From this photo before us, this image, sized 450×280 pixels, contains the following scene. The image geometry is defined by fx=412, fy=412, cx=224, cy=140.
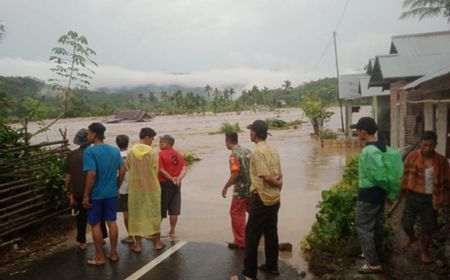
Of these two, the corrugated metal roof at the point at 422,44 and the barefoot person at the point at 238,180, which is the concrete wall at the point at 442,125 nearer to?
the corrugated metal roof at the point at 422,44

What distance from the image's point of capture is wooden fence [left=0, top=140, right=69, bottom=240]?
557cm

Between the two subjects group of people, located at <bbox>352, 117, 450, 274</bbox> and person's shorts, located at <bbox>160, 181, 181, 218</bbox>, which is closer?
group of people, located at <bbox>352, 117, 450, 274</bbox>

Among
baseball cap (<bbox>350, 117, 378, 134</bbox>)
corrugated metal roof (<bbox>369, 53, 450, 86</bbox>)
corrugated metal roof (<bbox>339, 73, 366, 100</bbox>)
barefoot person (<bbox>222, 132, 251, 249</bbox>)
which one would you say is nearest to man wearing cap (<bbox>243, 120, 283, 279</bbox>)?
barefoot person (<bbox>222, 132, 251, 249</bbox>)

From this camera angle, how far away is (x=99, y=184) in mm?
4777

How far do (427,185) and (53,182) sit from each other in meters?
5.13

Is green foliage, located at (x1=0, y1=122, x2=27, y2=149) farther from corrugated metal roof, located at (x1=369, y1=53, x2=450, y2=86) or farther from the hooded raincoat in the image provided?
corrugated metal roof, located at (x1=369, y1=53, x2=450, y2=86)

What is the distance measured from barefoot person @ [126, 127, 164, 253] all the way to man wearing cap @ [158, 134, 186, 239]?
49 centimetres

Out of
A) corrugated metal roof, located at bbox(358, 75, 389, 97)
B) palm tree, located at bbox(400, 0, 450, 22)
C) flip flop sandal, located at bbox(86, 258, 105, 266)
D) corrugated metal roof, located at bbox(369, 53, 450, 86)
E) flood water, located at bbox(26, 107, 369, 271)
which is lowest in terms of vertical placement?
flood water, located at bbox(26, 107, 369, 271)

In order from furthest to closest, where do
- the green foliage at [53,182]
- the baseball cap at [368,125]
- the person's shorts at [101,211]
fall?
the green foliage at [53,182] → the person's shorts at [101,211] → the baseball cap at [368,125]

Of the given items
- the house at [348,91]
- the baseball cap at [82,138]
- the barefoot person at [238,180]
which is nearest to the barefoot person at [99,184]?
the baseball cap at [82,138]

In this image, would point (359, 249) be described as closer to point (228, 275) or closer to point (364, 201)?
point (364, 201)

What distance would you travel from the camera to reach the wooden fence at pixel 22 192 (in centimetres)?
557

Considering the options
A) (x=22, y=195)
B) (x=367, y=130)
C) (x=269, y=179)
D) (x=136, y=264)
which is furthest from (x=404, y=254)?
(x=22, y=195)

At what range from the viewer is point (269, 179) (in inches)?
161
